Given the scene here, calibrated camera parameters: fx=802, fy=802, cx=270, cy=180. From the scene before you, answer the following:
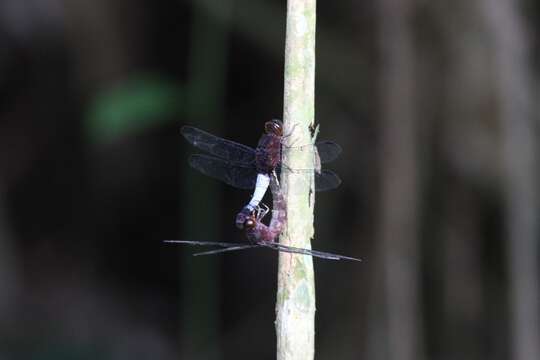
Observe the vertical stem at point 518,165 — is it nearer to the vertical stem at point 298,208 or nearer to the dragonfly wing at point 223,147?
the dragonfly wing at point 223,147

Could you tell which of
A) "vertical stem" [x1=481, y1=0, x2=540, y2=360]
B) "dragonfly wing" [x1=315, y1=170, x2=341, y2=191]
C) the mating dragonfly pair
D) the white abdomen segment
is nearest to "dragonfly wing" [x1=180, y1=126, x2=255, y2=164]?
the mating dragonfly pair

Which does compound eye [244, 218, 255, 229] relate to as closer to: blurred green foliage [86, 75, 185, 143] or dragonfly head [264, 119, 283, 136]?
dragonfly head [264, 119, 283, 136]

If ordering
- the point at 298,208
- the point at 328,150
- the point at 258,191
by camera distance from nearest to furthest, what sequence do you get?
the point at 298,208 → the point at 328,150 → the point at 258,191

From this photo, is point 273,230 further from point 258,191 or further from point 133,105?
point 133,105

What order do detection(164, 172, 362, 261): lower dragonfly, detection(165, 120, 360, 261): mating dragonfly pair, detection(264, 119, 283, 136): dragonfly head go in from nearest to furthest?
detection(164, 172, 362, 261): lower dragonfly, detection(165, 120, 360, 261): mating dragonfly pair, detection(264, 119, 283, 136): dragonfly head

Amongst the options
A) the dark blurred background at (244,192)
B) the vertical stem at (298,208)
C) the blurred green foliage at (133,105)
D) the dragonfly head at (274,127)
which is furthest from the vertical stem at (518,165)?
the vertical stem at (298,208)

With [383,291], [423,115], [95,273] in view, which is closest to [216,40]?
[423,115]

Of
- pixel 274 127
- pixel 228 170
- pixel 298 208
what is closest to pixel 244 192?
pixel 228 170
